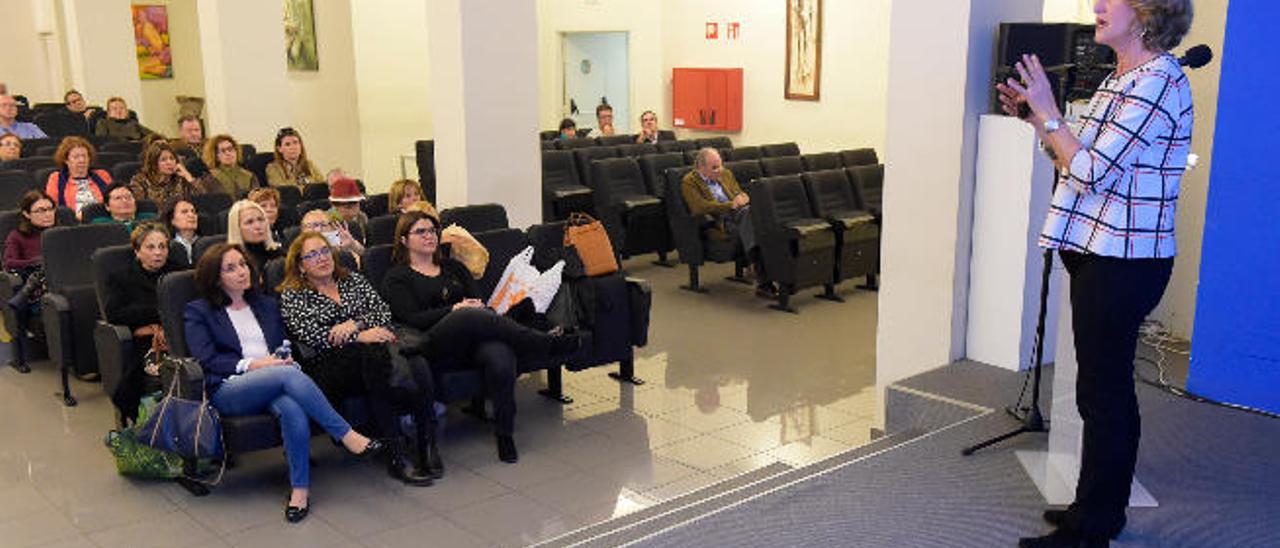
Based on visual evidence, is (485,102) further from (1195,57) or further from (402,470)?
(1195,57)

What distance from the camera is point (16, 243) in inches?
266

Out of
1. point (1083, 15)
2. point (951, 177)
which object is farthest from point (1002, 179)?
point (1083, 15)

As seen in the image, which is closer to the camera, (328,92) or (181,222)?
(181,222)

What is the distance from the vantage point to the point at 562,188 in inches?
408

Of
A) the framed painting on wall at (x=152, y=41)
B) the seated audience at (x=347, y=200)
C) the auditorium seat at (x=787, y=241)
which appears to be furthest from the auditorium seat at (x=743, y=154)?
the framed painting on wall at (x=152, y=41)

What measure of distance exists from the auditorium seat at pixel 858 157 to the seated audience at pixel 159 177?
6.14 meters

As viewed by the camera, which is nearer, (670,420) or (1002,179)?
(1002,179)

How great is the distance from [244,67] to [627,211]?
15.4 ft

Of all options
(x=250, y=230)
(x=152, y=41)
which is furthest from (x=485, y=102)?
(x=152, y=41)

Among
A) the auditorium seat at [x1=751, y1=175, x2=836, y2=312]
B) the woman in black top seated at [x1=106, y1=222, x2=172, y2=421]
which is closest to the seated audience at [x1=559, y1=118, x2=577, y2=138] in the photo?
the auditorium seat at [x1=751, y1=175, x2=836, y2=312]

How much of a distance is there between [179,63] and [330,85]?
4.48m

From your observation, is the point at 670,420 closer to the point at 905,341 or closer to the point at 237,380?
the point at 905,341

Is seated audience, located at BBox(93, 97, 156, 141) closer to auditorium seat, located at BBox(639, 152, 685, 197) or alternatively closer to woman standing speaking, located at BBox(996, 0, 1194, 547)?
auditorium seat, located at BBox(639, 152, 685, 197)

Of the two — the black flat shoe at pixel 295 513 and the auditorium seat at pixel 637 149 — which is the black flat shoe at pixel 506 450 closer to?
the black flat shoe at pixel 295 513
